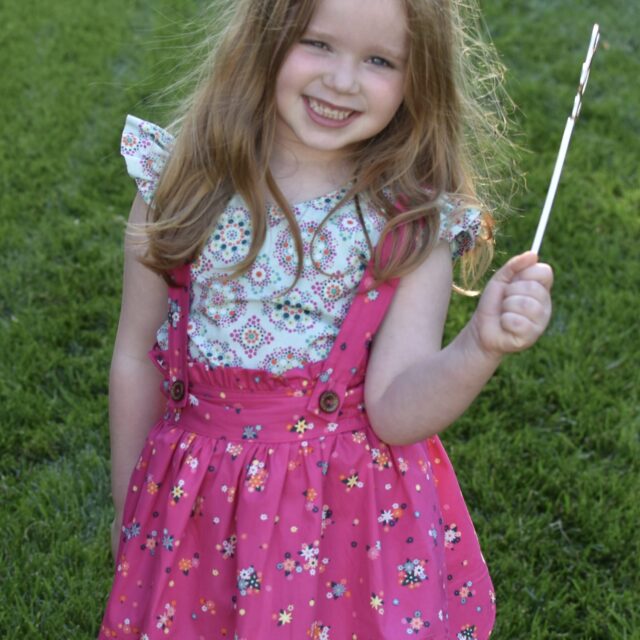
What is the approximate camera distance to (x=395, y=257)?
6.53 ft

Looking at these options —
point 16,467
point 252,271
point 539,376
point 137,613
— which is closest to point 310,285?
point 252,271

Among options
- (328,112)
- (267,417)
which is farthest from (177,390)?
(328,112)

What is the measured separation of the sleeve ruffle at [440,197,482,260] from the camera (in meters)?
2.03

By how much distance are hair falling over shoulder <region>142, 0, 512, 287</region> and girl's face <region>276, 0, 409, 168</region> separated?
0.03 m

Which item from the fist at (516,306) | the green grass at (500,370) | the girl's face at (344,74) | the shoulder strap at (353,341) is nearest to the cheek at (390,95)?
the girl's face at (344,74)

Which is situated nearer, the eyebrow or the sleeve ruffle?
the eyebrow

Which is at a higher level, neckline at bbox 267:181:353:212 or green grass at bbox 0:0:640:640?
neckline at bbox 267:181:353:212

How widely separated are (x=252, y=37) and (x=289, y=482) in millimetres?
775

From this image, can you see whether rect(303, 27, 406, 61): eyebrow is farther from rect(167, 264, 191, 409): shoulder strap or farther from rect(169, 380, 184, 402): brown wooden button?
rect(169, 380, 184, 402): brown wooden button

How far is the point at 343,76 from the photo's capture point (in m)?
1.89

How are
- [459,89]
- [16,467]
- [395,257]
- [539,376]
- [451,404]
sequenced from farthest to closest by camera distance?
1. [539,376]
2. [16,467]
3. [459,89]
4. [395,257]
5. [451,404]

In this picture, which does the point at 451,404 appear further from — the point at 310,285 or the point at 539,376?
the point at 539,376

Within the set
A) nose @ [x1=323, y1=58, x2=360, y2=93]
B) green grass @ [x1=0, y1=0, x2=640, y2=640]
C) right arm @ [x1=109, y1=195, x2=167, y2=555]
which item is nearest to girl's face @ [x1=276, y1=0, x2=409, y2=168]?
nose @ [x1=323, y1=58, x2=360, y2=93]

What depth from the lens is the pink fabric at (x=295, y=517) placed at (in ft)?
6.30
